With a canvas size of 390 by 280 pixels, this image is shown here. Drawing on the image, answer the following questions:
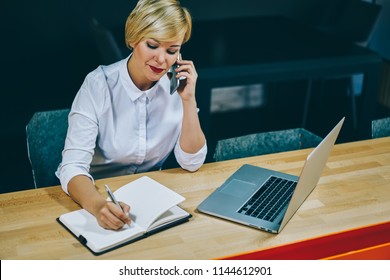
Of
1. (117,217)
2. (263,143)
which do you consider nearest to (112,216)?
(117,217)

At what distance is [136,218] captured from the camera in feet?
5.64

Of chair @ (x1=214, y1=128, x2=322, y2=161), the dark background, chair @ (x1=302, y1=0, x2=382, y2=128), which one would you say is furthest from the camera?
chair @ (x1=302, y1=0, x2=382, y2=128)

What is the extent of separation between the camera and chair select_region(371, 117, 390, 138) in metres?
2.57

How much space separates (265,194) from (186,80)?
51 centimetres

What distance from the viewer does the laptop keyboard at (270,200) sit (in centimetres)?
182

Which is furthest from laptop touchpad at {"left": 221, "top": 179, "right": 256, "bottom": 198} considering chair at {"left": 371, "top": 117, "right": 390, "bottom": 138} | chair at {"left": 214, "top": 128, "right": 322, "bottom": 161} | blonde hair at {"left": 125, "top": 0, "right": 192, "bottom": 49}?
chair at {"left": 371, "top": 117, "right": 390, "bottom": 138}

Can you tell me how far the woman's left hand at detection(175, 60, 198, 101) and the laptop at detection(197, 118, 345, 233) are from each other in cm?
33

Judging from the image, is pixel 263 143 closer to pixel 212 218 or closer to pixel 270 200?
pixel 270 200

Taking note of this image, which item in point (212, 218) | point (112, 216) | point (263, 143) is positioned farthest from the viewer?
point (263, 143)

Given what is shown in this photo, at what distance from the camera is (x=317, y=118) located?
14.8 ft

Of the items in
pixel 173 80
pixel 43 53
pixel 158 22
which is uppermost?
pixel 158 22

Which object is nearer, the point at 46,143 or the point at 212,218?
the point at 212,218

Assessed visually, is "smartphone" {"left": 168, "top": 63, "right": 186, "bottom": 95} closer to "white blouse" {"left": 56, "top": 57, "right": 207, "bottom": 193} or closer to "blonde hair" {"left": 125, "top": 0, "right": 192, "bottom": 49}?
"white blouse" {"left": 56, "top": 57, "right": 207, "bottom": 193}
